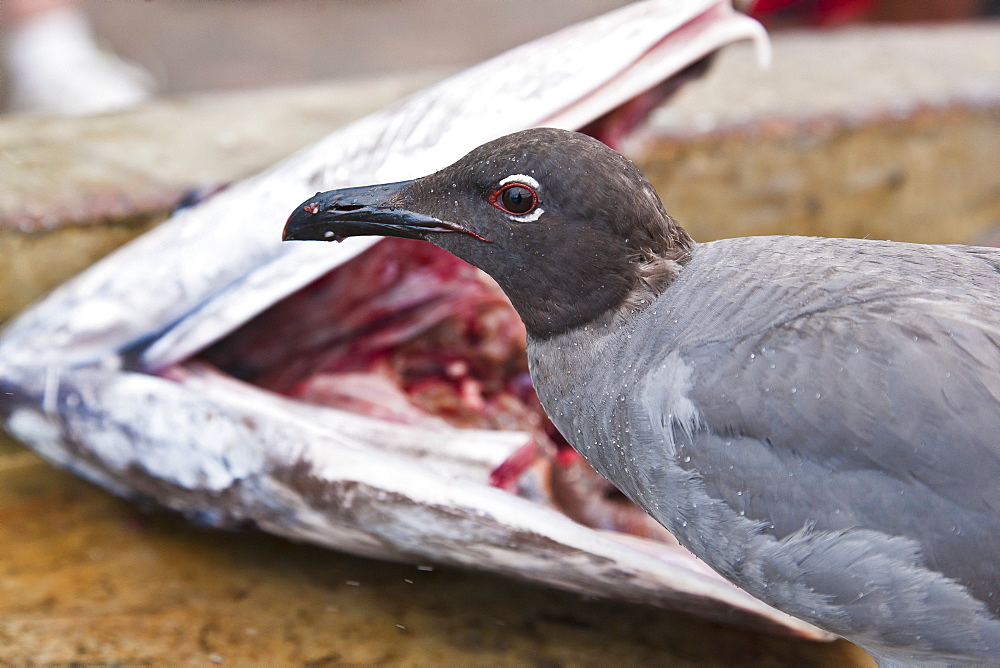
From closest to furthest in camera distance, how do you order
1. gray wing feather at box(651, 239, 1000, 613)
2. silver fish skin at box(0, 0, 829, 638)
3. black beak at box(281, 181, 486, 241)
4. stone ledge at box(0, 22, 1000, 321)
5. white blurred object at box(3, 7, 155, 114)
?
gray wing feather at box(651, 239, 1000, 613) → black beak at box(281, 181, 486, 241) → silver fish skin at box(0, 0, 829, 638) → stone ledge at box(0, 22, 1000, 321) → white blurred object at box(3, 7, 155, 114)

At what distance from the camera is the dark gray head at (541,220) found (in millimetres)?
1186

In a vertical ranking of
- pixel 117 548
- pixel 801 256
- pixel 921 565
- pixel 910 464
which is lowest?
pixel 117 548

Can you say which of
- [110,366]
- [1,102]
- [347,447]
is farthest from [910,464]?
[1,102]

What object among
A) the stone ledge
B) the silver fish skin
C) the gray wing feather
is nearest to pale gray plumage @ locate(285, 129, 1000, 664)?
Result: the gray wing feather

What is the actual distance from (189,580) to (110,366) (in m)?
0.37

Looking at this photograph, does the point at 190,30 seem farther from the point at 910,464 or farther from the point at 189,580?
the point at 910,464

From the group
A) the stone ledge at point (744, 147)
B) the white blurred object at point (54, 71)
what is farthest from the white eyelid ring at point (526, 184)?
the white blurred object at point (54, 71)

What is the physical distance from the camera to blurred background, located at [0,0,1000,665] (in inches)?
58.5

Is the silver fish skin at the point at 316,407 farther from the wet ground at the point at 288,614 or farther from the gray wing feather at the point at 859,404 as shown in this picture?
the gray wing feather at the point at 859,404

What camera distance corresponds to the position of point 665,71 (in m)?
1.60

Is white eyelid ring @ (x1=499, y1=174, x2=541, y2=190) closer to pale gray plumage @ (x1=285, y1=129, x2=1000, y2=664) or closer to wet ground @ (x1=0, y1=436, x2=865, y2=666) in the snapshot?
pale gray plumage @ (x1=285, y1=129, x2=1000, y2=664)

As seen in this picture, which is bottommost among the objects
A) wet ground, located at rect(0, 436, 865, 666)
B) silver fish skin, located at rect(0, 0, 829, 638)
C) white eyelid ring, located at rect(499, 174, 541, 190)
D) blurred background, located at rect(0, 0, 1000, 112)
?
wet ground, located at rect(0, 436, 865, 666)

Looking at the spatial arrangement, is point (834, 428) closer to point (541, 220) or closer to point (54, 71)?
point (541, 220)

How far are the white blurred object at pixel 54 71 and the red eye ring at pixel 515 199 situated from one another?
8.87 ft
